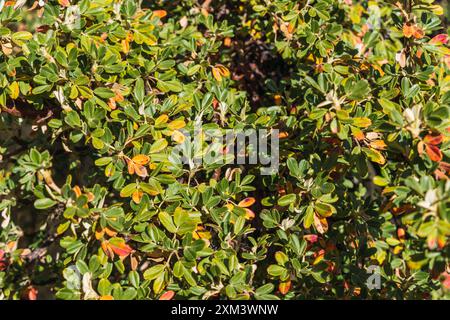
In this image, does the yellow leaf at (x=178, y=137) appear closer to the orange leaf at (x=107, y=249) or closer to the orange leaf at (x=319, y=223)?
the orange leaf at (x=107, y=249)

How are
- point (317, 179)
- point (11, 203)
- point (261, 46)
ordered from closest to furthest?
point (317, 179) < point (11, 203) < point (261, 46)

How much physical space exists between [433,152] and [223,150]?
69cm

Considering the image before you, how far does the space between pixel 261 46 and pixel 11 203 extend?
4.52ft

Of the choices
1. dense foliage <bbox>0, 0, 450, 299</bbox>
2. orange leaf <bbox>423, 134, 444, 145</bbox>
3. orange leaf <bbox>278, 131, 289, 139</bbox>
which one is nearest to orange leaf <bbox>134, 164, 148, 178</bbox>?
dense foliage <bbox>0, 0, 450, 299</bbox>

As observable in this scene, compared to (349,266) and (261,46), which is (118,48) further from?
(349,266)

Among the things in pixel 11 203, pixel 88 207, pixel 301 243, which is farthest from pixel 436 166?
pixel 11 203

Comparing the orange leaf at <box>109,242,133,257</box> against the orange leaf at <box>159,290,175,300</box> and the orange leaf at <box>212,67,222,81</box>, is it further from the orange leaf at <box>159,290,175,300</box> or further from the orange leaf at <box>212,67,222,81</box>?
the orange leaf at <box>212,67,222,81</box>

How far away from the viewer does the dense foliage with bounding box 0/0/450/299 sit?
5.23 ft

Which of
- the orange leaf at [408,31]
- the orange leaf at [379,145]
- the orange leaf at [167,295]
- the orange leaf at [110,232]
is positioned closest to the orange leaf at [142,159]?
the orange leaf at [110,232]

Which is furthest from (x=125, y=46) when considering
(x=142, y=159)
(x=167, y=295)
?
(x=167, y=295)

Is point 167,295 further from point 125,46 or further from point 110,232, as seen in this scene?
point 125,46

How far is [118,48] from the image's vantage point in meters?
1.82
